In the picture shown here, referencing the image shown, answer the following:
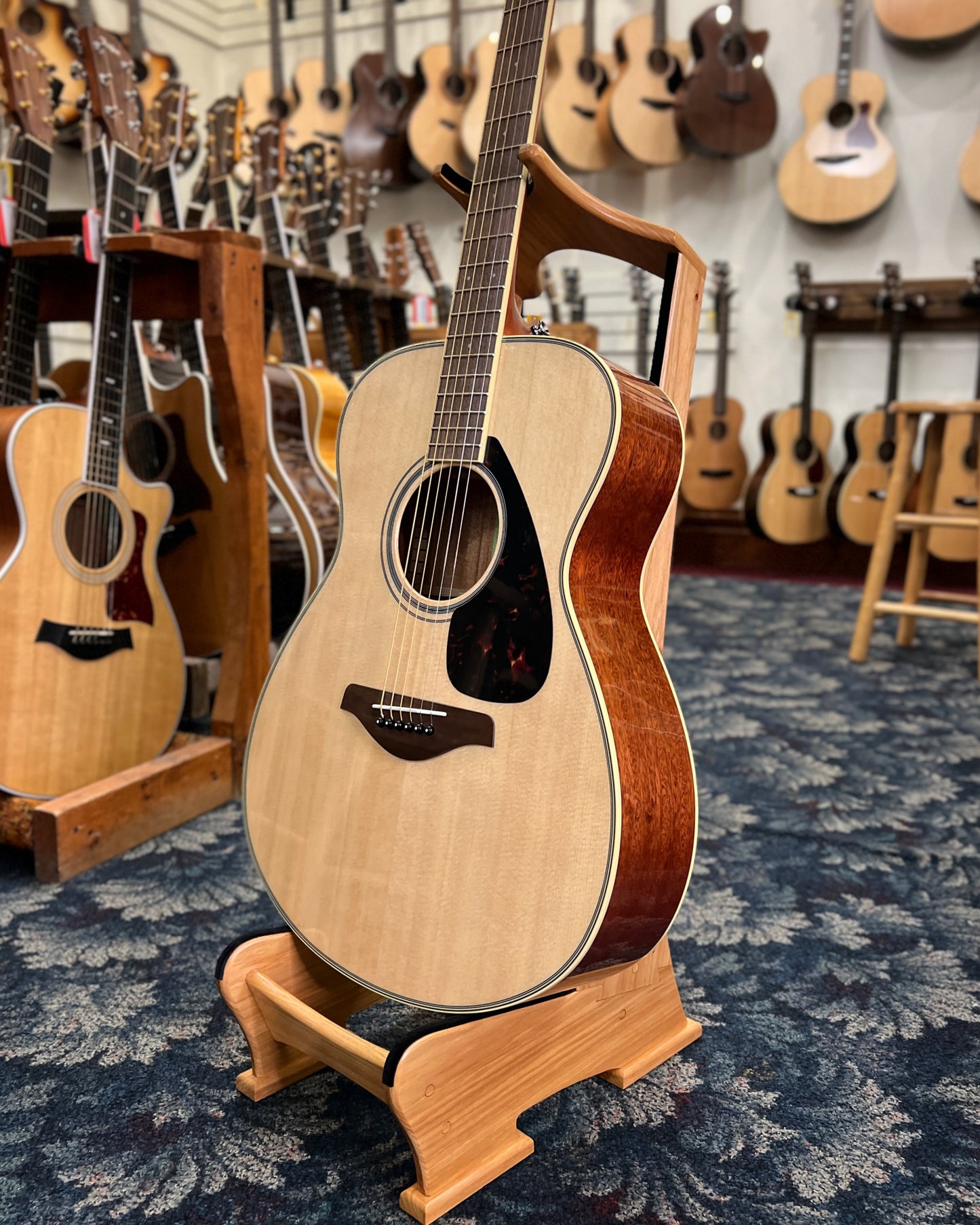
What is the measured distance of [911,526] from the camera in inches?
115

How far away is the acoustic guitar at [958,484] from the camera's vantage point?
3707 mm

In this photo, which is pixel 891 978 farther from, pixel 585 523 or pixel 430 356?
pixel 430 356

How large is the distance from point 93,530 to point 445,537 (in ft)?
3.06

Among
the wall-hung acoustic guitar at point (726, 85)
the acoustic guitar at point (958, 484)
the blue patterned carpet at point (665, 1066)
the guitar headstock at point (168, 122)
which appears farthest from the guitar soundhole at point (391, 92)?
the blue patterned carpet at point (665, 1066)

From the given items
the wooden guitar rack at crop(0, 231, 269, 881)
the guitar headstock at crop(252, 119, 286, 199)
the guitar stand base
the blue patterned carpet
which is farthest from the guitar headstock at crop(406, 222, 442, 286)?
the guitar stand base

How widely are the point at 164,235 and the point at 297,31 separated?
4.78 metres

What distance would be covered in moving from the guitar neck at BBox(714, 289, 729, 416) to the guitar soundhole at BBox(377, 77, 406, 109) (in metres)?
2.00

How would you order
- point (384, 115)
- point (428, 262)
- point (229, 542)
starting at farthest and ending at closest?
point (384, 115)
point (428, 262)
point (229, 542)

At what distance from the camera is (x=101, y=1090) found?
1.05 meters

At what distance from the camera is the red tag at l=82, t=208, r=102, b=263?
1683mm

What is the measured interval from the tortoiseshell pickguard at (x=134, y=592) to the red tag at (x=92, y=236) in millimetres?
449

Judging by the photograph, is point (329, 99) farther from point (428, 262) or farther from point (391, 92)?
point (428, 262)

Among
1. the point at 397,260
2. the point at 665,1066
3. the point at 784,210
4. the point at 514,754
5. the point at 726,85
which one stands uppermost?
the point at 726,85

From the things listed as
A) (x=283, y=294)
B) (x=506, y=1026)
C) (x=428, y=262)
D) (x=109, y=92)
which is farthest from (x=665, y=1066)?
(x=428, y=262)
